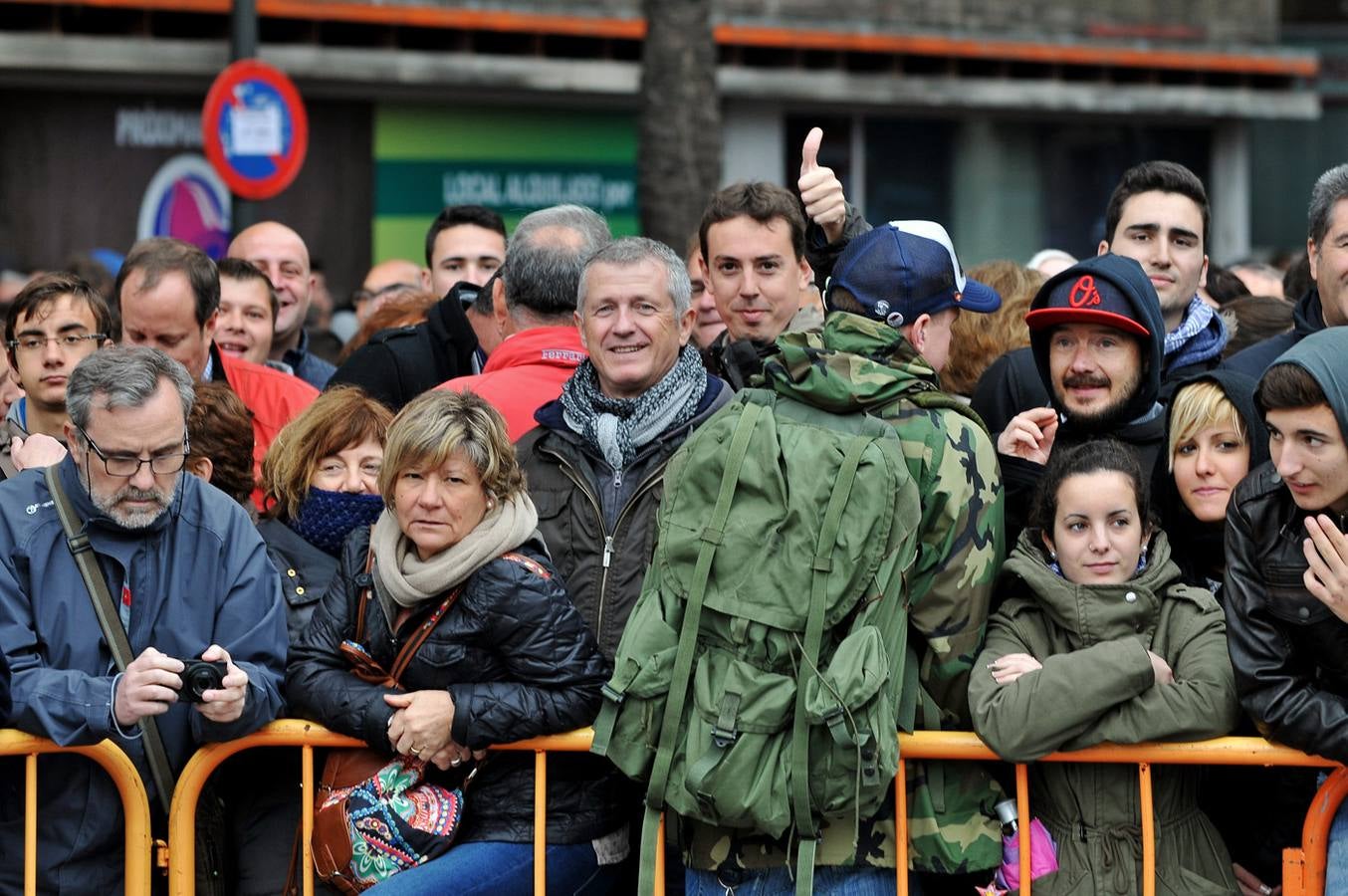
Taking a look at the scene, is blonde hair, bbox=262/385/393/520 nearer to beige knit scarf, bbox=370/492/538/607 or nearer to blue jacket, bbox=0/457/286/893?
blue jacket, bbox=0/457/286/893

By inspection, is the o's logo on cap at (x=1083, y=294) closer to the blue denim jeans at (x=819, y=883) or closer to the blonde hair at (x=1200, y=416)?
the blonde hair at (x=1200, y=416)

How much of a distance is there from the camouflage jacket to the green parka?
0.14m

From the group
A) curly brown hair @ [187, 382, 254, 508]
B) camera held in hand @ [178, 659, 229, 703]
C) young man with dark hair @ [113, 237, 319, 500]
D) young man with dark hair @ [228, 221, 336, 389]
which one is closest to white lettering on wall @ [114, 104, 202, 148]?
young man with dark hair @ [228, 221, 336, 389]

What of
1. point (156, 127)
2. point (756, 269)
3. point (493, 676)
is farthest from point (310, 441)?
point (156, 127)

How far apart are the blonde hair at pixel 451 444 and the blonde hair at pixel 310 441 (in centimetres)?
59

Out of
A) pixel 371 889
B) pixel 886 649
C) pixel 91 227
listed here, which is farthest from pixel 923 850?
pixel 91 227

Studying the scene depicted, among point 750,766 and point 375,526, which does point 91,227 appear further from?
point 750,766

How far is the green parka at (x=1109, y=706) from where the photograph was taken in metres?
4.06

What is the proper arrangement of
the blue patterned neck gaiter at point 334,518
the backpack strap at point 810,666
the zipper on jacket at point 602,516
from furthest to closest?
the blue patterned neck gaiter at point 334,518 → the zipper on jacket at point 602,516 → the backpack strap at point 810,666

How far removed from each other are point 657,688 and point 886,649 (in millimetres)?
509

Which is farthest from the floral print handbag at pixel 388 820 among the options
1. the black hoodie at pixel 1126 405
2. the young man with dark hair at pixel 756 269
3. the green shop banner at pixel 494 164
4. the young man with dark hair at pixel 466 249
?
the green shop banner at pixel 494 164

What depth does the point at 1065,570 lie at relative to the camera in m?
4.32

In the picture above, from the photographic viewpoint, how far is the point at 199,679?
13.7 ft

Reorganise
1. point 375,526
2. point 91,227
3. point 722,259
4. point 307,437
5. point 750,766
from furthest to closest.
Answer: point 91,227 < point 722,259 < point 307,437 < point 375,526 < point 750,766
